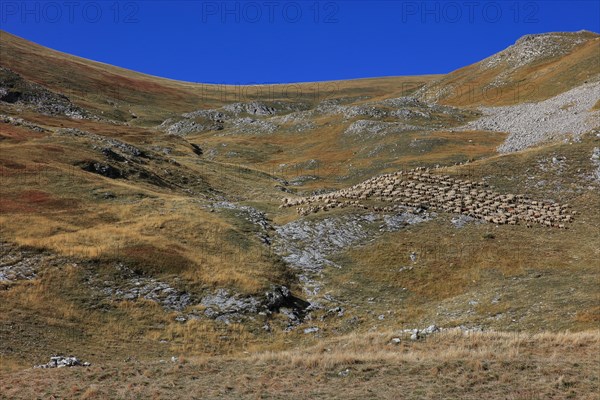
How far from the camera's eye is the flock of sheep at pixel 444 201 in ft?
164

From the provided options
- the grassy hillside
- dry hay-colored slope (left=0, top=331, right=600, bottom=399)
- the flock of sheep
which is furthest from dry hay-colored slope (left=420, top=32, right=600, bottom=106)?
dry hay-colored slope (left=0, top=331, right=600, bottom=399)

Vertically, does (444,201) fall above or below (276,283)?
above

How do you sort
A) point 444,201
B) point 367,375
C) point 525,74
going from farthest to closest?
point 525,74 → point 444,201 → point 367,375

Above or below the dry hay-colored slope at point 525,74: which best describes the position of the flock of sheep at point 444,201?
below

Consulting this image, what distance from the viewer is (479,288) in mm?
37906

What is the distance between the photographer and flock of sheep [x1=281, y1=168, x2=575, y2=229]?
49.9 metres

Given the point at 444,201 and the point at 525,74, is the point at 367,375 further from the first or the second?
the point at 525,74

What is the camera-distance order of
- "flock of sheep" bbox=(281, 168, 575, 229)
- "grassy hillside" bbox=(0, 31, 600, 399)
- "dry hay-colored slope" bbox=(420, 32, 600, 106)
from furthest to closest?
1. "dry hay-colored slope" bbox=(420, 32, 600, 106)
2. "flock of sheep" bbox=(281, 168, 575, 229)
3. "grassy hillside" bbox=(0, 31, 600, 399)

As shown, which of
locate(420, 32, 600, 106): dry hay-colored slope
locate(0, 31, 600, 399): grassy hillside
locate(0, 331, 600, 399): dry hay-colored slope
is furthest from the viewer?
locate(420, 32, 600, 106): dry hay-colored slope

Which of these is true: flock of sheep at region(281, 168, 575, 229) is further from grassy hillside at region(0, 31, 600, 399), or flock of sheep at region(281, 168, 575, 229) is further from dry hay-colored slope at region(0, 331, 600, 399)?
dry hay-colored slope at region(0, 331, 600, 399)

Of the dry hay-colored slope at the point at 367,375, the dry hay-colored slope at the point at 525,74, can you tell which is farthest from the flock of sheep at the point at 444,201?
the dry hay-colored slope at the point at 525,74

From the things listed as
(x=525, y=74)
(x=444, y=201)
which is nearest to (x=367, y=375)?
(x=444, y=201)

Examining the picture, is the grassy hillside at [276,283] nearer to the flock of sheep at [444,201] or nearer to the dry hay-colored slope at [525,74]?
the flock of sheep at [444,201]

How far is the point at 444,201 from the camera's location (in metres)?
53.0
